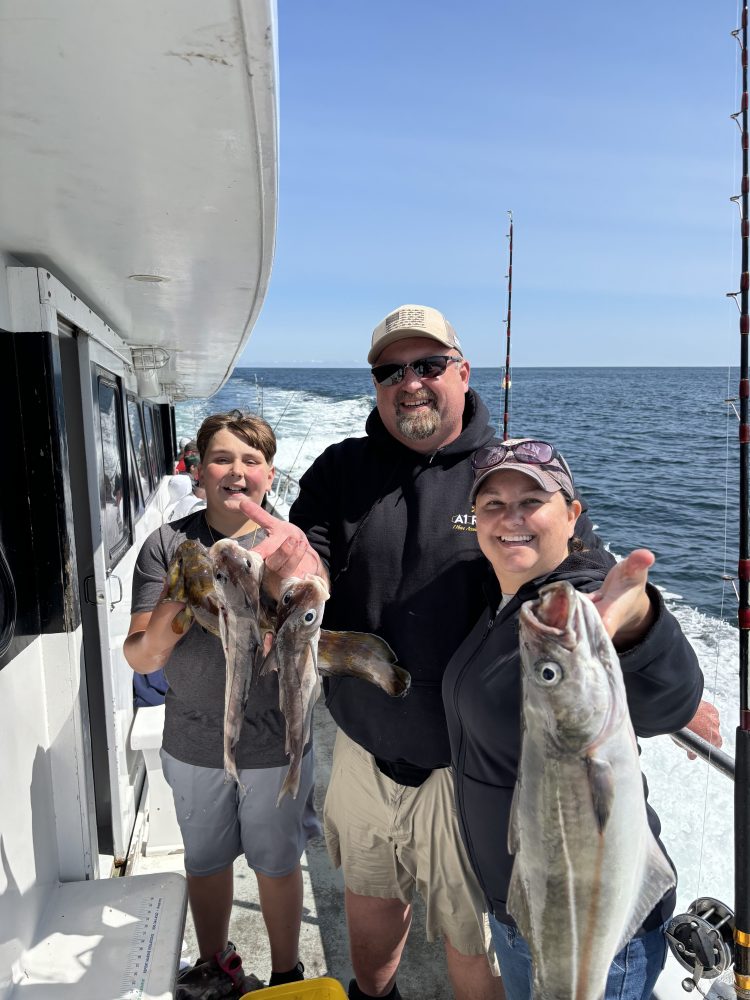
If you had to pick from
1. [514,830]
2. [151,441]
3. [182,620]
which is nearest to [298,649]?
[182,620]

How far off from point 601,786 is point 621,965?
73 cm

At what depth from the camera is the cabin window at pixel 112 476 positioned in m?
4.01

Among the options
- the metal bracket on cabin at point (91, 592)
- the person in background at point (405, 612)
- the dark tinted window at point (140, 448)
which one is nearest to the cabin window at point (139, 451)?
the dark tinted window at point (140, 448)

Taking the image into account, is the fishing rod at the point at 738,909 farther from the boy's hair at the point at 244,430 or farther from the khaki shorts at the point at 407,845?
the boy's hair at the point at 244,430

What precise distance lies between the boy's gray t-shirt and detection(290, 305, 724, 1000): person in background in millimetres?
275

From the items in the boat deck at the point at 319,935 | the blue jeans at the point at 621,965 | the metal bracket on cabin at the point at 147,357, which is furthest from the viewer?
the metal bracket on cabin at the point at 147,357

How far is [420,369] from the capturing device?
2.47m

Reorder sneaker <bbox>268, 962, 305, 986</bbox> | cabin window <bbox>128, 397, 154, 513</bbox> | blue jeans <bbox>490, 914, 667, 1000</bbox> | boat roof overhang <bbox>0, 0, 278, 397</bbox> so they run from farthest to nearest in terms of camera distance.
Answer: cabin window <bbox>128, 397, 154, 513</bbox> < sneaker <bbox>268, 962, 305, 986</bbox> < blue jeans <bbox>490, 914, 667, 1000</bbox> < boat roof overhang <bbox>0, 0, 278, 397</bbox>

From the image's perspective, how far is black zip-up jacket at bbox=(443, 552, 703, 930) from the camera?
5.32 ft

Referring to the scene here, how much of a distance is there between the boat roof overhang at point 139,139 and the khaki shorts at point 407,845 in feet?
6.67

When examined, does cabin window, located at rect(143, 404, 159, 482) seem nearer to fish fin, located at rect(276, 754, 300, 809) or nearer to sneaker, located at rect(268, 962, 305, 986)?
sneaker, located at rect(268, 962, 305, 986)

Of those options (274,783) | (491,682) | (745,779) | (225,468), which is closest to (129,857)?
(274,783)

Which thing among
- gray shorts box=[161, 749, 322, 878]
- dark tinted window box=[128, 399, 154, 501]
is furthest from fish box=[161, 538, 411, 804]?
dark tinted window box=[128, 399, 154, 501]

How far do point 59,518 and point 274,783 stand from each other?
1371mm
